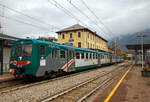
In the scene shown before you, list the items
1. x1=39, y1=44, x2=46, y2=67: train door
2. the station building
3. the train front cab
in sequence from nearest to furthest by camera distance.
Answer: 1. the train front cab
2. x1=39, y1=44, x2=46, y2=67: train door
3. the station building

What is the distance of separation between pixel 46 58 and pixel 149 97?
23.0 ft

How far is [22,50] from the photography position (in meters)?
10.1

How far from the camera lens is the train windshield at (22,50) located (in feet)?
31.9

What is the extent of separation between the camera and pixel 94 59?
69.8 ft

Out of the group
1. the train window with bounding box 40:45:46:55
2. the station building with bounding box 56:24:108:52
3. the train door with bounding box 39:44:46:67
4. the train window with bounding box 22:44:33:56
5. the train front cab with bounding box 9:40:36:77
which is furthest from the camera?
the station building with bounding box 56:24:108:52

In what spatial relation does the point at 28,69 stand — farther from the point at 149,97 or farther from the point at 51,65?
the point at 149,97

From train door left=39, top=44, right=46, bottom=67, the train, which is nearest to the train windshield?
the train

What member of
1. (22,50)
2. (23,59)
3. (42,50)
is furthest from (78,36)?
(23,59)

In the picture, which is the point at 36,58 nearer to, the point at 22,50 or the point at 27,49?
the point at 27,49

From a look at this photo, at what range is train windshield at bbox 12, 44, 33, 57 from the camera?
9.74m

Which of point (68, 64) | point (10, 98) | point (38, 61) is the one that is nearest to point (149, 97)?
point (10, 98)

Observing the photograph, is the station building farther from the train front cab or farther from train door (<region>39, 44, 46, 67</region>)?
the train front cab

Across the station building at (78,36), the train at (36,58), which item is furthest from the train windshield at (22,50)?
the station building at (78,36)

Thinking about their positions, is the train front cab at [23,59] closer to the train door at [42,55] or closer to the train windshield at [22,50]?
the train windshield at [22,50]
